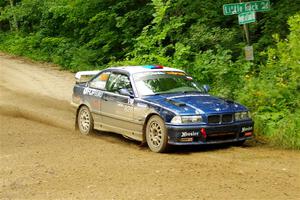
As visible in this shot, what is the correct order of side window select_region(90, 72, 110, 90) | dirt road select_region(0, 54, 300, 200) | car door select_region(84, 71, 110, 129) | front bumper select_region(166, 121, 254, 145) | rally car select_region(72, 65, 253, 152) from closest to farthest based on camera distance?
dirt road select_region(0, 54, 300, 200), front bumper select_region(166, 121, 254, 145), rally car select_region(72, 65, 253, 152), car door select_region(84, 71, 110, 129), side window select_region(90, 72, 110, 90)

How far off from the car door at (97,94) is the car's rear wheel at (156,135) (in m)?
1.89

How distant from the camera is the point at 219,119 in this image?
9.99 m

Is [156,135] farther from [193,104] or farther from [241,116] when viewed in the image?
[241,116]

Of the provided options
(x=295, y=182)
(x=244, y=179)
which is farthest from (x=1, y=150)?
(x=295, y=182)

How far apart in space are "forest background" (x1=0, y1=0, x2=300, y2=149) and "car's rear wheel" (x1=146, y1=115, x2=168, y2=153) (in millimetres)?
2201

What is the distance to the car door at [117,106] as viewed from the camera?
36.0 ft

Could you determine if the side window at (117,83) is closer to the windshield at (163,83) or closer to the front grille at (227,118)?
the windshield at (163,83)

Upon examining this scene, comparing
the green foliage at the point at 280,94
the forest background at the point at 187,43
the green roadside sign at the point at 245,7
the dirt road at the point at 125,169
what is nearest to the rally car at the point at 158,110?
the dirt road at the point at 125,169

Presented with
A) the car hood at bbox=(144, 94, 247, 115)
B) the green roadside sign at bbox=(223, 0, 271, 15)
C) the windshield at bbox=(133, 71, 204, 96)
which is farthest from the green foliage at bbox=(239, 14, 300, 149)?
the windshield at bbox=(133, 71, 204, 96)

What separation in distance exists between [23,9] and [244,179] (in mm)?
28346

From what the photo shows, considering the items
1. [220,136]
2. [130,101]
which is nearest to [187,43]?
[130,101]

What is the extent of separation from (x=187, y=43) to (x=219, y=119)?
8386mm

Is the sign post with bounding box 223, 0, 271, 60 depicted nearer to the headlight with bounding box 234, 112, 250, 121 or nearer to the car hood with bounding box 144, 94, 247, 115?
the car hood with bounding box 144, 94, 247, 115

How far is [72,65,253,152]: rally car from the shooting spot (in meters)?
9.84
